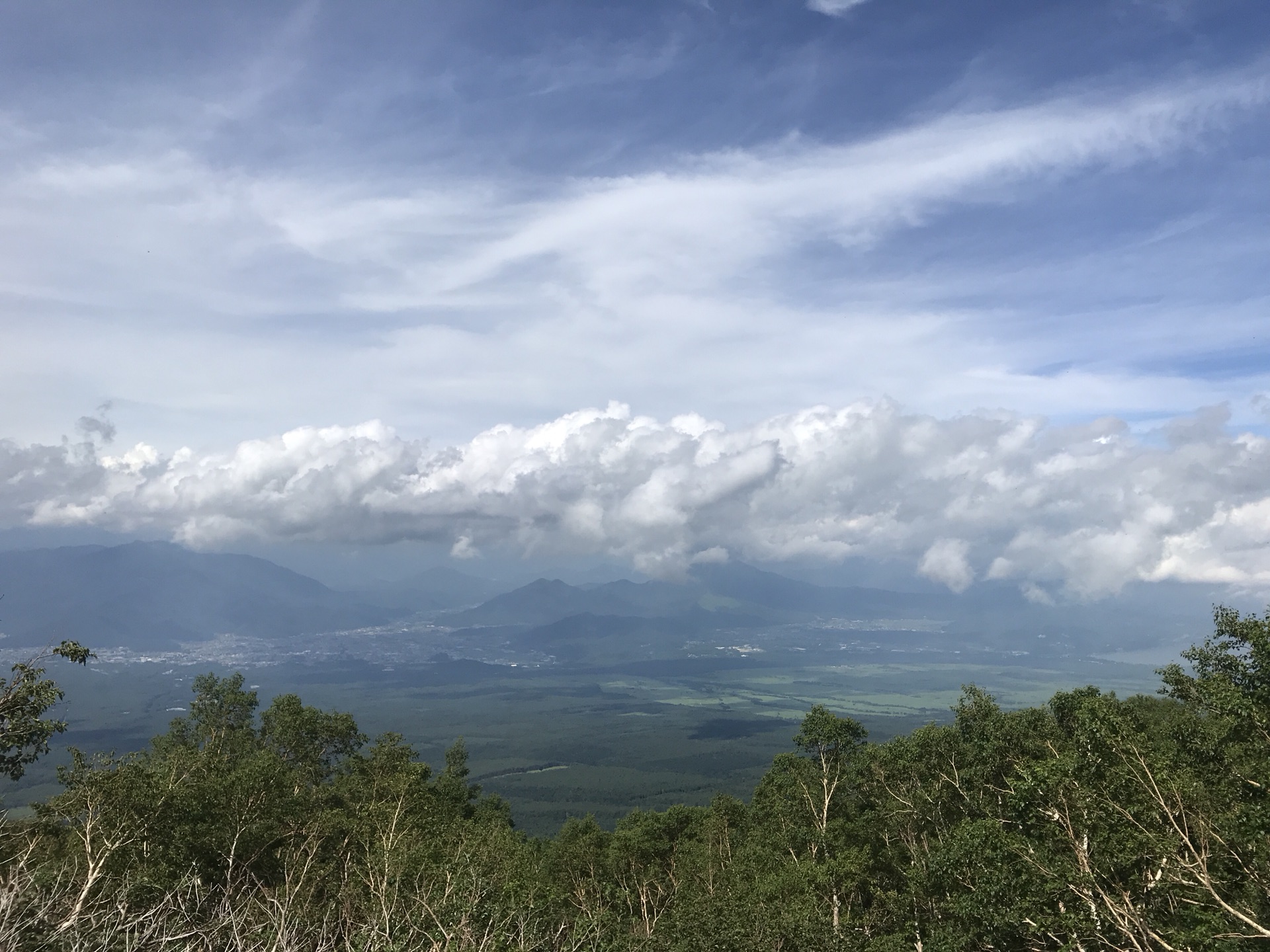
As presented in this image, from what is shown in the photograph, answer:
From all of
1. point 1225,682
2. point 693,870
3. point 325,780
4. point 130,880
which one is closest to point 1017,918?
point 1225,682

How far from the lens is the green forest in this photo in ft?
55.2

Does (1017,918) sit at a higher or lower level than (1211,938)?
lower

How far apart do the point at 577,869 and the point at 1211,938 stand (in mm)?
37581

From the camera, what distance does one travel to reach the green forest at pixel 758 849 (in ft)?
55.2

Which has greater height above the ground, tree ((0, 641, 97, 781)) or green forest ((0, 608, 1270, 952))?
tree ((0, 641, 97, 781))

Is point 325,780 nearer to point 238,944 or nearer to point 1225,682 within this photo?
point 238,944

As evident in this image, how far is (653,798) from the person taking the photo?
15250 centimetres

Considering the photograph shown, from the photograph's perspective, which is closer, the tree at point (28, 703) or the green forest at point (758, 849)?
the green forest at point (758, 849)

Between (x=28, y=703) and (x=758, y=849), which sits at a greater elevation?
(x=28, y=703)

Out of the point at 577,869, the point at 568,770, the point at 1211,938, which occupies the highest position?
the point at 1211,938

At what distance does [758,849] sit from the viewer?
36.3m

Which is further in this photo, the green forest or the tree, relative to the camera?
the tree

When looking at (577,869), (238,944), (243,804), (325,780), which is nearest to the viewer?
(238,944)

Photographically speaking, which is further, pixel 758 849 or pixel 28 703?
pixel 758 849
